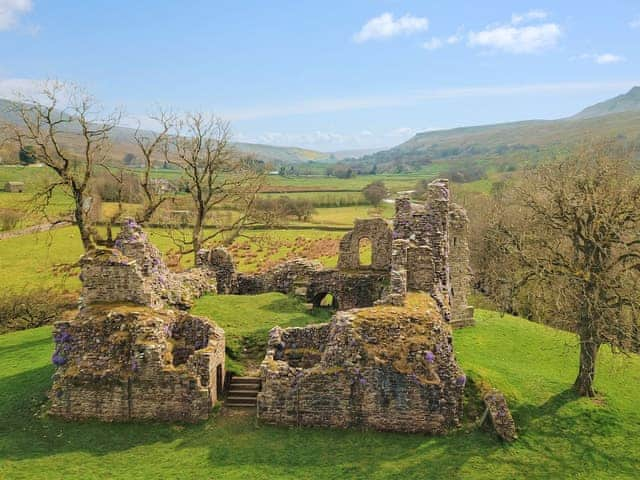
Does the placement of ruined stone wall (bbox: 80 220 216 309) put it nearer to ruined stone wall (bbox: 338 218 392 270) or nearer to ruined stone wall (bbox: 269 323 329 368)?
ruined stone wall (bbox: 269 323 329 368)

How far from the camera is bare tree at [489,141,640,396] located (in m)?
17.5

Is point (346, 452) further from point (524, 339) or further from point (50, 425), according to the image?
point (524, 339)

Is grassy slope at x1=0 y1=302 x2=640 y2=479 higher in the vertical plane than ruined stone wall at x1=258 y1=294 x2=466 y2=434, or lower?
lower

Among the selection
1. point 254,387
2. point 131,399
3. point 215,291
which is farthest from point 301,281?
point 131,399

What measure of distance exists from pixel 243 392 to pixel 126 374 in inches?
149

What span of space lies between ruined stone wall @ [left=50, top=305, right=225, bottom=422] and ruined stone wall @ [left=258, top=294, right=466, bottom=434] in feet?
6.75

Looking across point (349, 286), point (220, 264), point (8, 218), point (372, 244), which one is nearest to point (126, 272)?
point (220, 264)

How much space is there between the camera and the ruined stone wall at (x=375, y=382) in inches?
609

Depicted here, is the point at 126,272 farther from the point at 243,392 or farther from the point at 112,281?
the point at 243,392

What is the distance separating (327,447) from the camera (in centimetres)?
1496

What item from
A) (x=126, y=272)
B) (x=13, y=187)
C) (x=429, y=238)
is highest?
(x=13, y=187)

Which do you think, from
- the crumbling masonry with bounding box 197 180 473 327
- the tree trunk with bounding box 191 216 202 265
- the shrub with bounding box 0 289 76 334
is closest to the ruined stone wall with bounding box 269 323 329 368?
the crumbling masonry with bounding box 197 180 473 327

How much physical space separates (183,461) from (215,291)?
12140 mm

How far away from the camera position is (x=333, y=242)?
61.0 m
